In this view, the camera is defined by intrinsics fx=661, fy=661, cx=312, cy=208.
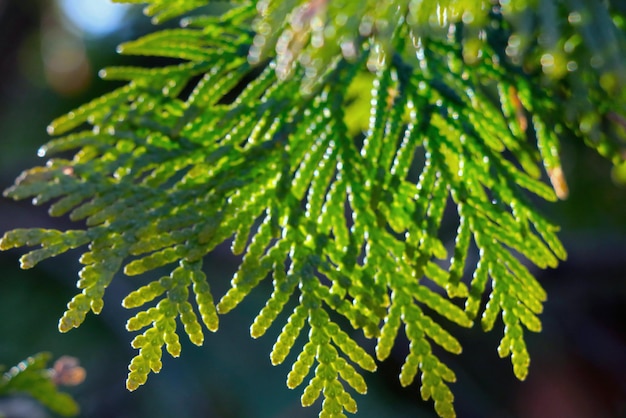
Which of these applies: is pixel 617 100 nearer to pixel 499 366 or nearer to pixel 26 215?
pixel 499 366

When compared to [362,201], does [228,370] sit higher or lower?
higher

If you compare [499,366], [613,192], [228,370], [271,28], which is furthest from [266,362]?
[271,28]

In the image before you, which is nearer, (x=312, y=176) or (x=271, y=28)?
(x=271, y=28)

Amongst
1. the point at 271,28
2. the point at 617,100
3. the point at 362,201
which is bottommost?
the point at 617,100

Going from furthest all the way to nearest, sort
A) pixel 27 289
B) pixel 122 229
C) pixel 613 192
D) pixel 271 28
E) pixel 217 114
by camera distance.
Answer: pixel 27 289, pixel 613 192, pixel 217 114, pixel 122 229, pixel 271 28

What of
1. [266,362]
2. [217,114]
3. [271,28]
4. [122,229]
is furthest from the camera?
[266,362]
